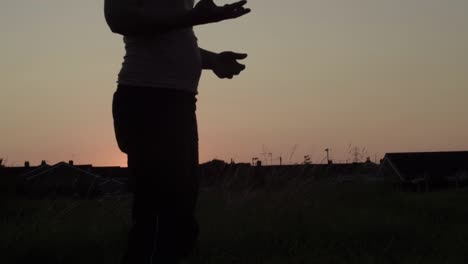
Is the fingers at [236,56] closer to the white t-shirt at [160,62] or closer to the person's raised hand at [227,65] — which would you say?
the person's raised hand at [227,65]

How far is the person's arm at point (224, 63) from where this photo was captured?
2.84 metres

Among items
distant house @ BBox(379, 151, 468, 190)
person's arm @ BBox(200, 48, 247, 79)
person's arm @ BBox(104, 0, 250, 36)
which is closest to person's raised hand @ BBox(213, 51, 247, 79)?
person's arm @ BBox(200, 48, 247, 79)

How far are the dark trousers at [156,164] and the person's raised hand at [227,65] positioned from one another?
A: 0.54m

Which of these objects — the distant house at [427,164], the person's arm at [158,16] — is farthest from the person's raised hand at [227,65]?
Answer: the distant house at [427,164]

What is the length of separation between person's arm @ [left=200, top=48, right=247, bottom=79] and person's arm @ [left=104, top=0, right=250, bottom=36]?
0.59m

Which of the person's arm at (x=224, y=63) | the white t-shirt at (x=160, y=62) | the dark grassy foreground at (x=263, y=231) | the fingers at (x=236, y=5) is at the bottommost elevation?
the dark grassy foreground at (x=263, y=231)

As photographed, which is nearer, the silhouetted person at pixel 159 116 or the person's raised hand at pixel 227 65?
the silhouetted person at pixel 159 116

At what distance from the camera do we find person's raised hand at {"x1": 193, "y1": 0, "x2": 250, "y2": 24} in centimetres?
216

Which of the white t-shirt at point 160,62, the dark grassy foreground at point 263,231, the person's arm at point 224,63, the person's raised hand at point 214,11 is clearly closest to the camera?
the person's raised hand at point 214,11

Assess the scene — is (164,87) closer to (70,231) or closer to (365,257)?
(365,257)

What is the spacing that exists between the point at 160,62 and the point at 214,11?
309mm

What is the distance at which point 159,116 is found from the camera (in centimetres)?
226

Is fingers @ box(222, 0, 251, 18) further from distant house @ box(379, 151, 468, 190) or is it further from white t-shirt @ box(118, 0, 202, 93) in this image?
distant house @ box(379, 151, 468, 190)

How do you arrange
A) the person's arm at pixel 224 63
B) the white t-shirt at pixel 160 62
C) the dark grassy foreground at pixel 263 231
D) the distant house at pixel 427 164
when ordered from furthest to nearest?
the distant house at pixel 427 164 < the dark grassy foreground at pixel 263 231 < the person's arm at pixel 224 63 < the white t-shirt at pixel 160 62
